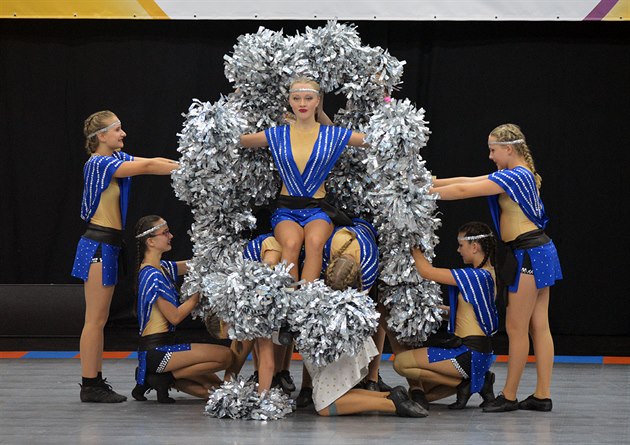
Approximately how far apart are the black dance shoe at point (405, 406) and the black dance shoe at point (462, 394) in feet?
Answer: 0.89

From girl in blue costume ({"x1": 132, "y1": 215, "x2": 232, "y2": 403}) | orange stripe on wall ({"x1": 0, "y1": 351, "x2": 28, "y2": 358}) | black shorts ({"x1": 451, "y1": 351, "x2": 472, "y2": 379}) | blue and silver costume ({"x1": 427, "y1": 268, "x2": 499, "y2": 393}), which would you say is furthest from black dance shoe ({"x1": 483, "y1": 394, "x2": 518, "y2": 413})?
orange stripe on wall ({"x1": 0, "y1": 351, "x2": 28, "y2": 358})

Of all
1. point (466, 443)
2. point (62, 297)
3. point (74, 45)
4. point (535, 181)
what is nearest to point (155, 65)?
point (74, 45)

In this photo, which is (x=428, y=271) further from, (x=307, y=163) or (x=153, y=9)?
(x=153, y=9)

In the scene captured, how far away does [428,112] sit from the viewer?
8.13 meters

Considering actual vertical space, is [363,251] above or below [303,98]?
below

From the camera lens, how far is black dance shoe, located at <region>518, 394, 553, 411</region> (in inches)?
223

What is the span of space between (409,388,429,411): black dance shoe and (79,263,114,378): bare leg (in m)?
1.69

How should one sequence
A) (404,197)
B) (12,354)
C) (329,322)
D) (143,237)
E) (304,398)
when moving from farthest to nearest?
(12,354) < (143,237) < (304,398) < (404,197) < (329,322)

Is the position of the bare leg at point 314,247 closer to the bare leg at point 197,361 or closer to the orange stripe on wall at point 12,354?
the bare leg at point 197,361

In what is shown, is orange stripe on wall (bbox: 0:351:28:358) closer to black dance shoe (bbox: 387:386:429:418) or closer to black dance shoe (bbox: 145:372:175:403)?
black dance shoe (bbox: 145:372:175:403)

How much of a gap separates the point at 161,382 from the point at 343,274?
1173 mm

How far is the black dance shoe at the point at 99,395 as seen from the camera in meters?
5.86

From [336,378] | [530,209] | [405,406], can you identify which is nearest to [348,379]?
[336,378]

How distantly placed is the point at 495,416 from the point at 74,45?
14.7 feet
